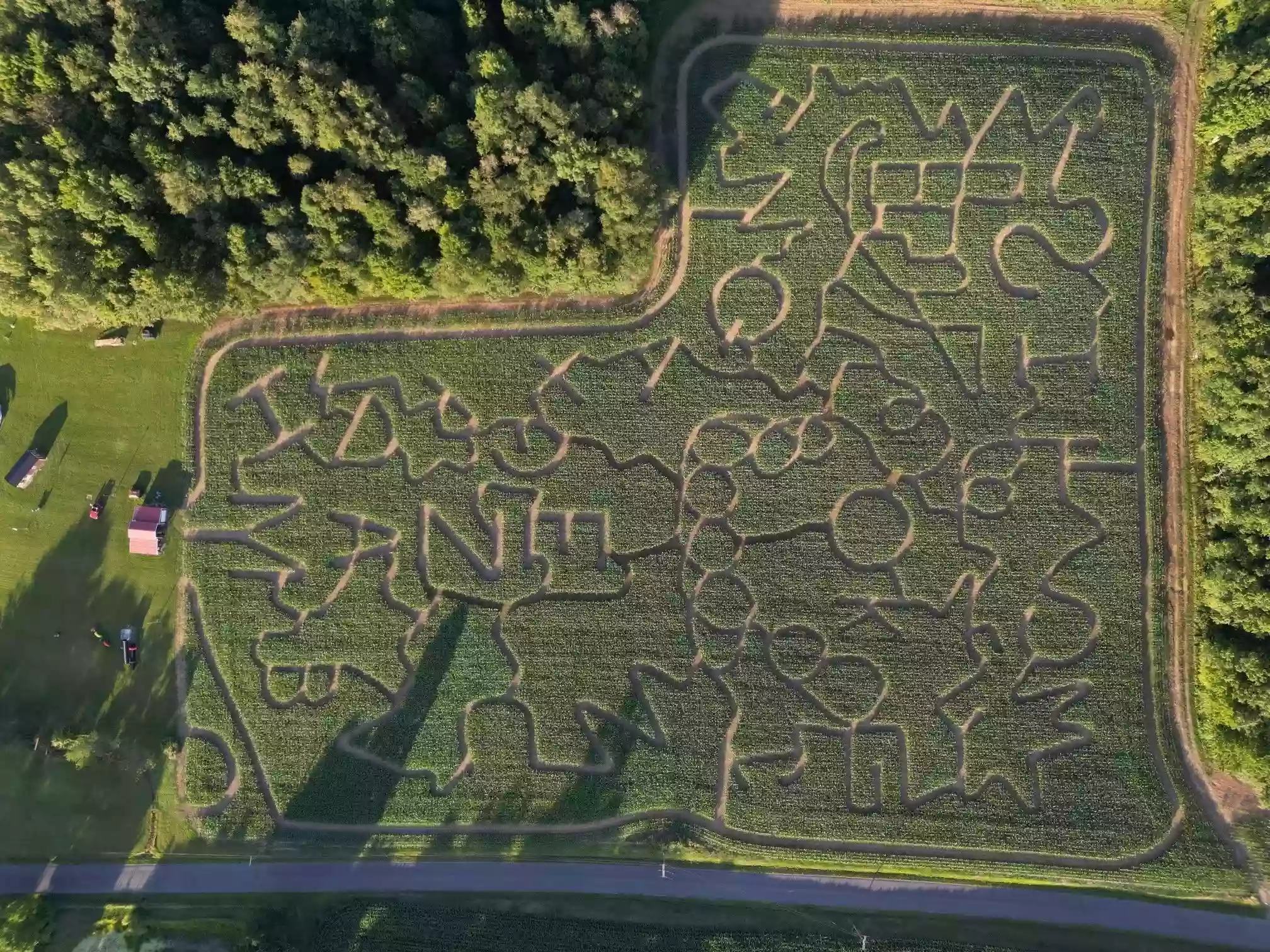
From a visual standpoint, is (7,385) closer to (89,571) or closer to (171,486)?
(171,486)

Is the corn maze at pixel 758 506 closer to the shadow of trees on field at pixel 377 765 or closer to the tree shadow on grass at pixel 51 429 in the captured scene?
the shadow of trees on field at pixel 377 765

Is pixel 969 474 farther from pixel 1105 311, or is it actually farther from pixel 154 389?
pixel 154 389

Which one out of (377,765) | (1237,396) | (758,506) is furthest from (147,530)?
(1237,396)

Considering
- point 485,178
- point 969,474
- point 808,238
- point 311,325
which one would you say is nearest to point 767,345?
point 808,238

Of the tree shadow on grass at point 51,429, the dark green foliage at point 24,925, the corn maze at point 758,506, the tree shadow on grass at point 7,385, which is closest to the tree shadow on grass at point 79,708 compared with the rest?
the dark green foliage at point 24,925

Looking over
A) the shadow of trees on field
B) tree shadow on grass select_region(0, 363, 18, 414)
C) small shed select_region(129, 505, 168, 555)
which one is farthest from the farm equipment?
tree shadow on grass select_region(0, 363, 18, 414)

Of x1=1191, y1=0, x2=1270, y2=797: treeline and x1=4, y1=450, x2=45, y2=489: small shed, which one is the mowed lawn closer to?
x1=4, y1=450, x2=45, y2=489: small shed
